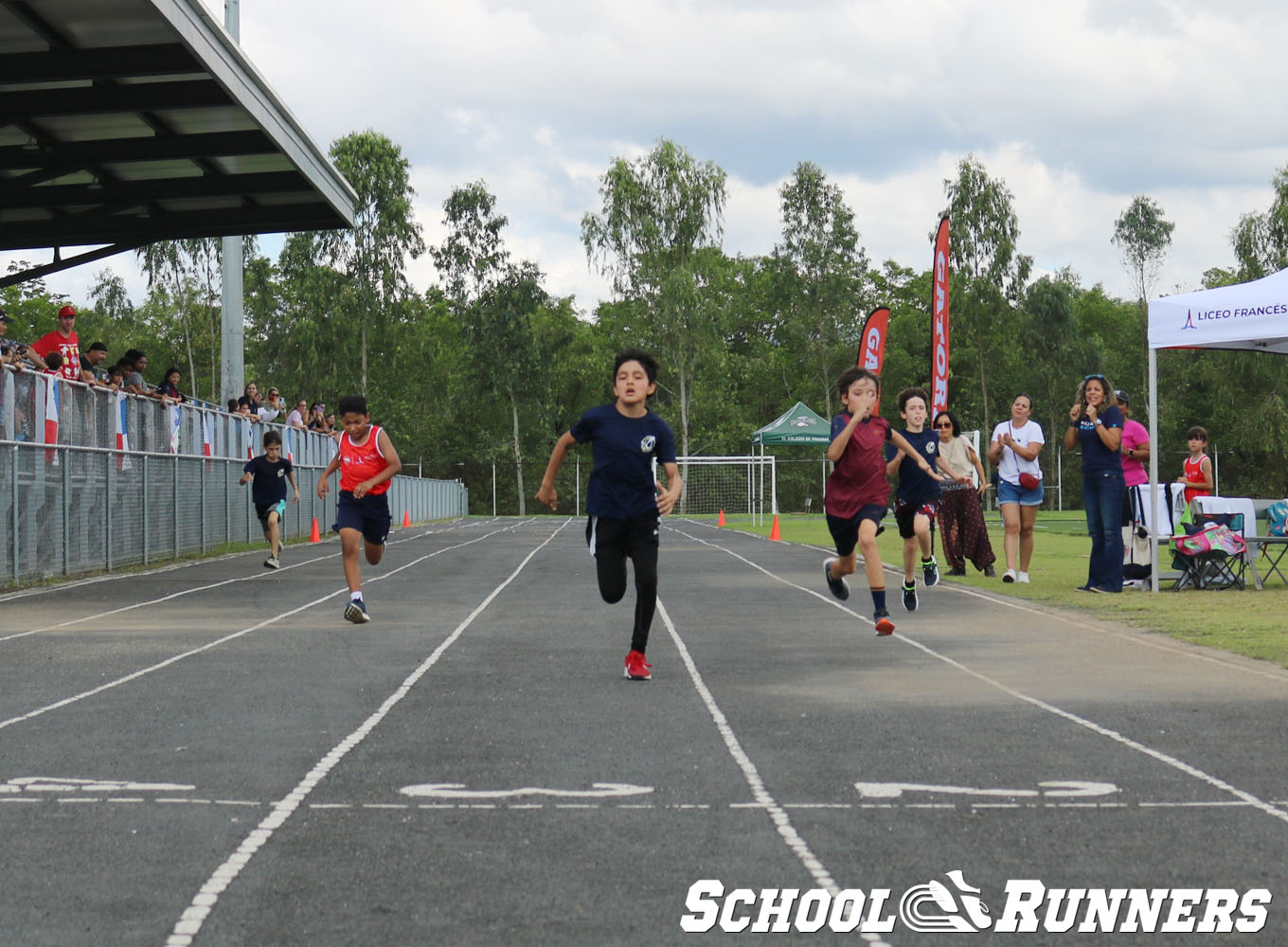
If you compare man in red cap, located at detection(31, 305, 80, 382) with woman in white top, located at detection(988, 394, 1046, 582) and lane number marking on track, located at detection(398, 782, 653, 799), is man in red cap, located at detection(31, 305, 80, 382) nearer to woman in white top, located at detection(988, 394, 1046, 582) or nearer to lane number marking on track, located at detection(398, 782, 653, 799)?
woman in white top, located at detection(988, 394, 1046, 582)

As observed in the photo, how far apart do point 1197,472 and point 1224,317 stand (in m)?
2.93

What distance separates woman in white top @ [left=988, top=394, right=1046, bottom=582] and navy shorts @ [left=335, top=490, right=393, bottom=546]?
21.7 feet

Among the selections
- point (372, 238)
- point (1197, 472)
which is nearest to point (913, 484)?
point (1197, 472)

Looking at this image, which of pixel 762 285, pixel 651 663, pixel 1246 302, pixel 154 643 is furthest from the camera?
pixel 762 285

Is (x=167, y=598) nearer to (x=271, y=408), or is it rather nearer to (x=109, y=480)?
(x=109, y=480)

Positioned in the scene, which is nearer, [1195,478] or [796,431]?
[1195,478]

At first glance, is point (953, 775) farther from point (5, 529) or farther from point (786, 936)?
point (5, 529)

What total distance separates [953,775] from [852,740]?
2.81 feet

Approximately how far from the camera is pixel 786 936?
12.8ft

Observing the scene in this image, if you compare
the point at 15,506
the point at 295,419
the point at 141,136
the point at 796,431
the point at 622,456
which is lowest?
the point at 15,506

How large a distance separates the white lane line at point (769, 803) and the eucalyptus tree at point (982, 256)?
5869 centimetres

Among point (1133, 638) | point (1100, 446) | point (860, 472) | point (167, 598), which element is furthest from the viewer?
point (167, 598)

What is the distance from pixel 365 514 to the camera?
41.7 ft

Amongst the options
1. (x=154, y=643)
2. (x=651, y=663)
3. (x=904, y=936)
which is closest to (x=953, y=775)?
(x=904, y=936)
